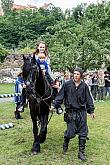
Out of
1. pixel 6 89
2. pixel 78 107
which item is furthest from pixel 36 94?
pixel 6 89

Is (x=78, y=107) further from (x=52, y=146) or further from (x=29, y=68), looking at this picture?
(x=52, y=146)

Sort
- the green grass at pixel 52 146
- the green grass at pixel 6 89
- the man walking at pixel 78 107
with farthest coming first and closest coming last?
the green grass at pixel 6 89
the man walking at pixel 78 107
the green grass at pixel 52 146

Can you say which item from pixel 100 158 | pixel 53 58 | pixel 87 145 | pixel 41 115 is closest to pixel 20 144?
pixel 41 115

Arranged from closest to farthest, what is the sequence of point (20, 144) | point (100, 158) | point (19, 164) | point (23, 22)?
point (19, 164) < point (100, 158) < point (20, 144) < point (23, 22)

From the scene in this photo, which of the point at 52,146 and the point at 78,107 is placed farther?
the point at 52,146

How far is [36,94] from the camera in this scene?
26.3ft

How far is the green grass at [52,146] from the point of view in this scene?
7543mm

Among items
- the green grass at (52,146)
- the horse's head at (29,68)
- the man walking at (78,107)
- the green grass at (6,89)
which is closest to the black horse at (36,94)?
the horse's head at (29,68)

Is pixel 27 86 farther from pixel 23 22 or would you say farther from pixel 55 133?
pixel 23 22

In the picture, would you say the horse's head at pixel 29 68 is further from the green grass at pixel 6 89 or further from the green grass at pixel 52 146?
the green grass at pixel 6 89

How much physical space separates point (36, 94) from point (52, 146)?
1.44 meters

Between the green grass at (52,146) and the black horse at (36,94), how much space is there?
0.36m

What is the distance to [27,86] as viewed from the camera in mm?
7621

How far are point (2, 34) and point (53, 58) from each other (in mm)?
42850
